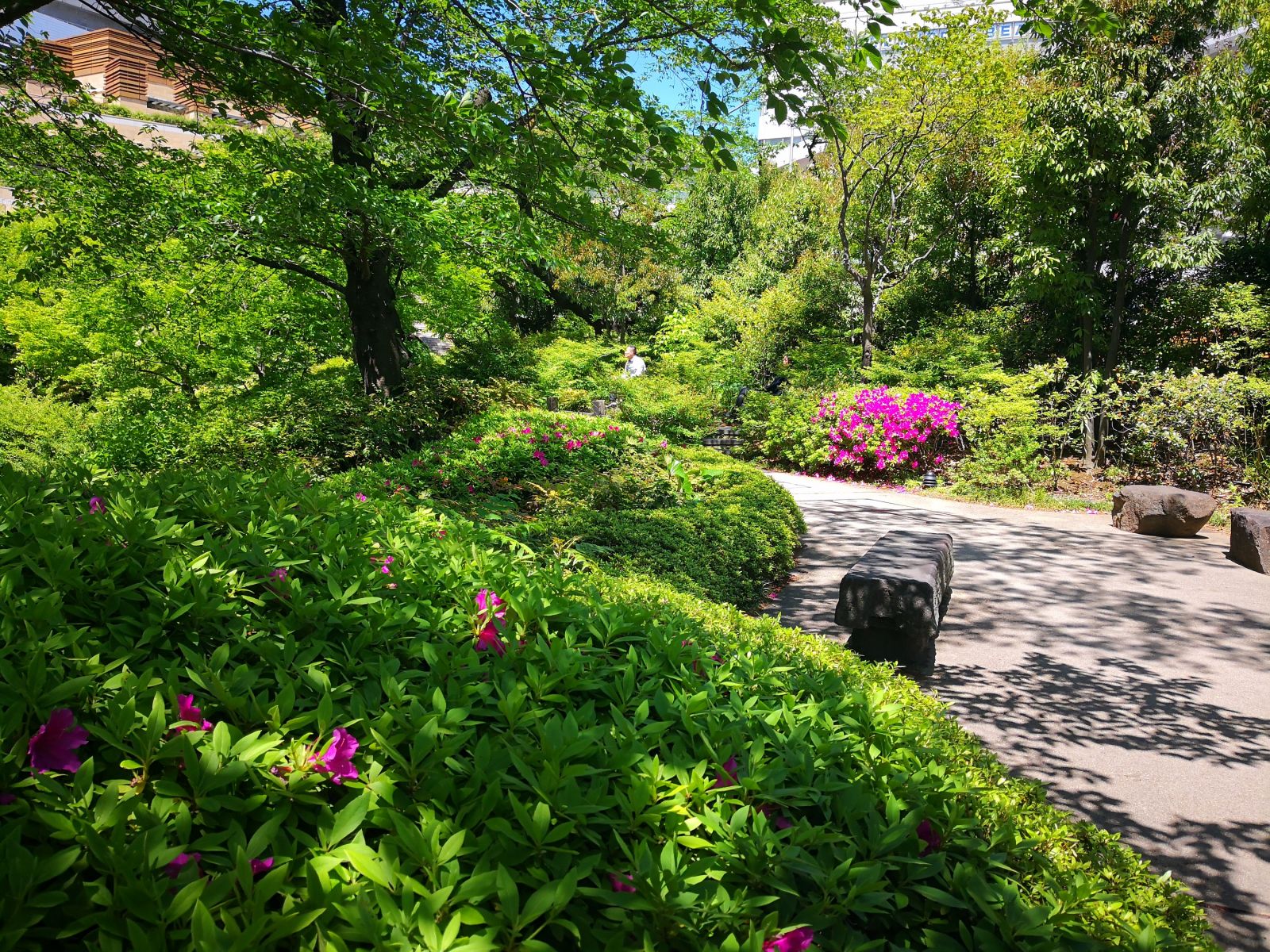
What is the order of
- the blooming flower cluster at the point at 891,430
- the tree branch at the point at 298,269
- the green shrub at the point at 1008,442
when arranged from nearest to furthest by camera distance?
the tree branch at the point at 298,269 → the green shrub at the point at 1008,442 → the blooming flower cluster at the point at 891,430

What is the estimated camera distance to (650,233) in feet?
20.7

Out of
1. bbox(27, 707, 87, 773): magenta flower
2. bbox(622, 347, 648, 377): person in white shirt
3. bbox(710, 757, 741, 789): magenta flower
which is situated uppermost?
bbox(622, 347, 648, 377): person in white shirt

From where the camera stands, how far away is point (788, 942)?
3.87ft

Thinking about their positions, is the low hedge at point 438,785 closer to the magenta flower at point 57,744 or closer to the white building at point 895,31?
the magenta flower at point 57,744

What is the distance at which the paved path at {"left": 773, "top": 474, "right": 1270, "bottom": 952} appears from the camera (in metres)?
3.25

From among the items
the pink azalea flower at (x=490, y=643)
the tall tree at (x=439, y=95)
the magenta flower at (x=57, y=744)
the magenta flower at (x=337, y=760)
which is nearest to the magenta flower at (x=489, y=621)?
the pink azalea flower at (x=490, y=643)

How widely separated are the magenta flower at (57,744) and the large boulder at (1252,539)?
9.14m

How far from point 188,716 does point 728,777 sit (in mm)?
1044

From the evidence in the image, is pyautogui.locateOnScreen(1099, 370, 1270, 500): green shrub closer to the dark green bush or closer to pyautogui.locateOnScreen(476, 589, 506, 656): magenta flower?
the dark green bush

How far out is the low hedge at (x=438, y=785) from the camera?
1.07 metres

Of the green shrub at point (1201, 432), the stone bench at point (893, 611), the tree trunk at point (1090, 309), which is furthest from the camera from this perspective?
the tree trunk at point (1090, 309)

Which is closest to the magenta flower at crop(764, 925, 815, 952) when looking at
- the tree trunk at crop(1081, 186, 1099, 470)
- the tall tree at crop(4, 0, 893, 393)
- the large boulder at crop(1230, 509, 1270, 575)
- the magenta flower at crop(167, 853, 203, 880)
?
the magenta flower at crop(167, 853, 203, 880)

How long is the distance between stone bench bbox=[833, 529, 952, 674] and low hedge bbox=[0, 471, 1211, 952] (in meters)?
2.43

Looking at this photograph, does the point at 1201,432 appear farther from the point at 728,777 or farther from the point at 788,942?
the point at 788,942
